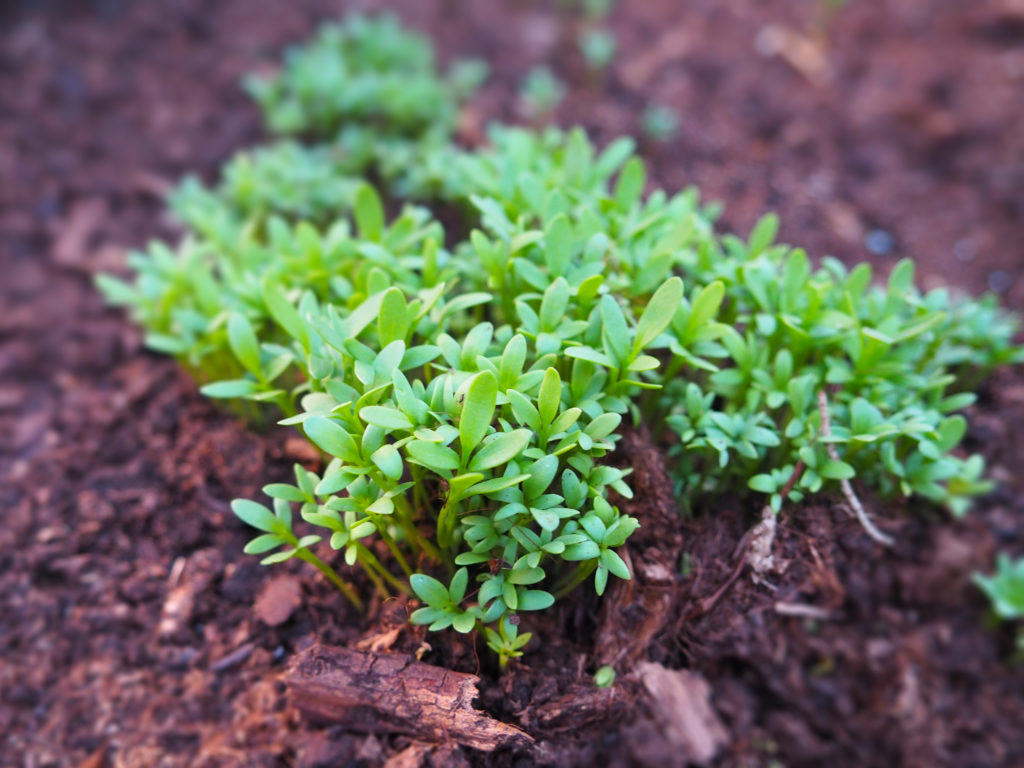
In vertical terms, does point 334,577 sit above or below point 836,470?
below

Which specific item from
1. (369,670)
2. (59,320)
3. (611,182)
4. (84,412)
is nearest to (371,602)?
(369,670)

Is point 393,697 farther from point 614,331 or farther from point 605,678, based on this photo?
point 614,331

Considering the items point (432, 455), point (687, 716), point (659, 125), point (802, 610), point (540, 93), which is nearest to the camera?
point (432, 455)

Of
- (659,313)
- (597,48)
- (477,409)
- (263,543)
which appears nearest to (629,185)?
(659,313)

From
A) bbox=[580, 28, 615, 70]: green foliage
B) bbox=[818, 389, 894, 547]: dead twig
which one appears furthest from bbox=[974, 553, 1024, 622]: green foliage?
bbox=[580, 28, 615, 70]: green foliage

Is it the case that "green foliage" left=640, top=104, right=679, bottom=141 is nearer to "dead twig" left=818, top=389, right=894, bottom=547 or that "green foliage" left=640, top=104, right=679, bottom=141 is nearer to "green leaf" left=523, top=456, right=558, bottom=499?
"dead twig" left=818, top=389, right=894, bottom=547

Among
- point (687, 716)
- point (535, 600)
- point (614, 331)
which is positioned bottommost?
point (687, 716)

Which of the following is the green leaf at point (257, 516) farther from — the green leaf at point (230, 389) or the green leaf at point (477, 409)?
the green leaf at point (477, 409)

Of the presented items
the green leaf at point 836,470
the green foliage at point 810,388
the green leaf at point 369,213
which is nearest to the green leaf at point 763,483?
the green foliage at point 810,388
